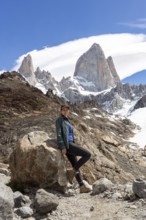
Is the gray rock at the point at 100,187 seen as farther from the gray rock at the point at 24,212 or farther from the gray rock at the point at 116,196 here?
the gray rock at the point at 24,212

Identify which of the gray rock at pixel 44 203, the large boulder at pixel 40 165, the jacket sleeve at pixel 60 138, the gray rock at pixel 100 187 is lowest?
the gray rock at pixel 44 203

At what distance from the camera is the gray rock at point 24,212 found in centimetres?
1177

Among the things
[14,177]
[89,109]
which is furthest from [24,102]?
[89,109]

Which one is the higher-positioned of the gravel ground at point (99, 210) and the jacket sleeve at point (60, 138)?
the jacket sleeve at point (60, 138)

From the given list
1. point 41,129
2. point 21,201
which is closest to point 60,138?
point 21,201

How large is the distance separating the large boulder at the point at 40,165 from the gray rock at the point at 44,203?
181 cm

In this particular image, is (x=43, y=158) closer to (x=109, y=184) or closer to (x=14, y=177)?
(x=14, y=177)

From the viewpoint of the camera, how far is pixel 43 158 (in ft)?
45.9

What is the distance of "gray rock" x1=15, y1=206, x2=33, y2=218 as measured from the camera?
11.8 metres

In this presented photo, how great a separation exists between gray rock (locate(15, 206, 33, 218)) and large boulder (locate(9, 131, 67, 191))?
2185mm

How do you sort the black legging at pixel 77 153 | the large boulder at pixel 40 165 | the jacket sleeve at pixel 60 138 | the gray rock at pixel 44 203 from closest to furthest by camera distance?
1. the gray rock at pixel 44 203
2. the large boulder at pixel 40 165
3. the jacket sleeve at pixel 60 138
4. the black legging at pixel 77 153

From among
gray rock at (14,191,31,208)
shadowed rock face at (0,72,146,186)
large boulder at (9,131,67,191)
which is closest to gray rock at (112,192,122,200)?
large boulder at (9,131,67,191)

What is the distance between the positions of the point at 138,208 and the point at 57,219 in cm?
234

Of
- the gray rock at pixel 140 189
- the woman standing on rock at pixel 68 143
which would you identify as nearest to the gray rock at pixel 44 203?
the woman standing on rock at pixel 68 143
